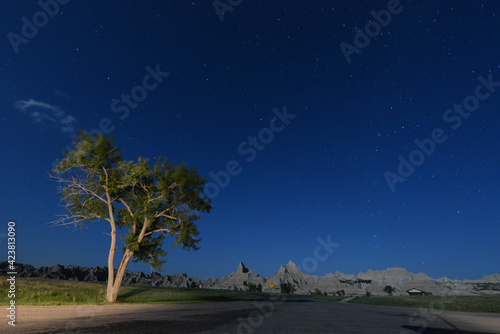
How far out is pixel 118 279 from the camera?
22.3 meters

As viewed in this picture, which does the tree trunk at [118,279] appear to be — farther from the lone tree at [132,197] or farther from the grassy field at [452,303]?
the grassy field at [452,303]

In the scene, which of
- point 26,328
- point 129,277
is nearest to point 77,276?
point 129,277

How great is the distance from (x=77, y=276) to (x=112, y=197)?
288 ft

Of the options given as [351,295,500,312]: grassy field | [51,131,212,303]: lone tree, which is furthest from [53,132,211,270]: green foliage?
[351,295,500,312]: grassy field

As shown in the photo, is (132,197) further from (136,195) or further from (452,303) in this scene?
(452,303)

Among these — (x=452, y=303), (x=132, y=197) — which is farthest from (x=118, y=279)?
(x=452, y=303)

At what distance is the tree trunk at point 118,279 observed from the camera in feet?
71.5

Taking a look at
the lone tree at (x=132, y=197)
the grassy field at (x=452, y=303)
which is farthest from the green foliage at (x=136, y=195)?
the grassy field at (x=452, y=303)

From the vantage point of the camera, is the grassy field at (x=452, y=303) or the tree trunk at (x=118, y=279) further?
the grassy field at (x=452, y=303)

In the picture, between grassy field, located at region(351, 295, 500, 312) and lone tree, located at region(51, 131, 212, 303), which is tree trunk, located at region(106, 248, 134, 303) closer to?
lone tree, located at region(51, 131, 212, 303)

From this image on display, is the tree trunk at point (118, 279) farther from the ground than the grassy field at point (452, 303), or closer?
farther from the ground

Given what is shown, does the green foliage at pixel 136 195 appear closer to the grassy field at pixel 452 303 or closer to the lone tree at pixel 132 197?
the lone tree at pixel 132 197

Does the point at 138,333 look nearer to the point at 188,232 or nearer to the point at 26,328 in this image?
the point at 26,328

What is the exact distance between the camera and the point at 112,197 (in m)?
24.8
